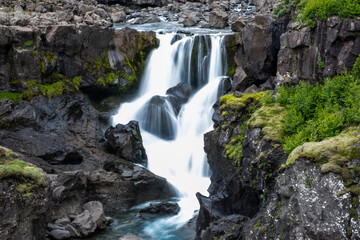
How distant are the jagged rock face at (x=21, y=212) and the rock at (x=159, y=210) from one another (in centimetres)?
573

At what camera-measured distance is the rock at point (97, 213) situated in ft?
47.5

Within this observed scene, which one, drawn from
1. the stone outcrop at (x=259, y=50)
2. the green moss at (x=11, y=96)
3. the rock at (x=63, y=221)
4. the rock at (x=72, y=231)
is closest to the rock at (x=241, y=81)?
the stone outcrop at (x=259, y=50)

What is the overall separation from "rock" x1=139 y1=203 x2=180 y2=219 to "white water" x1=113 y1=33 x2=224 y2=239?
0.42 meters

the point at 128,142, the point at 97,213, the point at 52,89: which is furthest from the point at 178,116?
the point at 97,213

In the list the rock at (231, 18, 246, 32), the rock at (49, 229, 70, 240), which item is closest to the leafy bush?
the rock at (49, 229, 70, 240)

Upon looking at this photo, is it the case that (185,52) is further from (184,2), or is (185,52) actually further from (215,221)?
(184,2)

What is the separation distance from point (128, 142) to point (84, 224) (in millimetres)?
7103

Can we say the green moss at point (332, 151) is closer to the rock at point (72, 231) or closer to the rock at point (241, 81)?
the rock at point (72, 231)

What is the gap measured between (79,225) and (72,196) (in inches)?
86.9

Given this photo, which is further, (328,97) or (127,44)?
(127,44)

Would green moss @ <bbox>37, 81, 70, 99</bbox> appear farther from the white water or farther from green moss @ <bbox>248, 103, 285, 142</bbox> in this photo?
green moss @ <bbox>248, 103, 285, 142</bbox>

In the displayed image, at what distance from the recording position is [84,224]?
13.8m

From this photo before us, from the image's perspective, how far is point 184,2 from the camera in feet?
A: 189

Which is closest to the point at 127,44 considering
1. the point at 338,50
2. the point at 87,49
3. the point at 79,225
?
the point at 87,49
